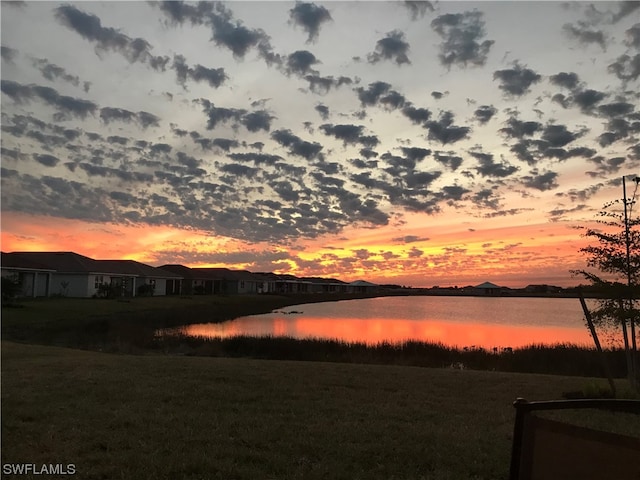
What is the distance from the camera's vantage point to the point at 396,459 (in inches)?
233

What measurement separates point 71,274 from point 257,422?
4770cm

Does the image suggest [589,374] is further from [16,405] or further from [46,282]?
[46,282]

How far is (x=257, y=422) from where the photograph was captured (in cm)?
727

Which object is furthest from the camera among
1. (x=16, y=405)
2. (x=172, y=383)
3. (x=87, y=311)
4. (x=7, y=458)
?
(x=87, y=311)

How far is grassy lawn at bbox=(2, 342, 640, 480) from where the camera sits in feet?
18.4

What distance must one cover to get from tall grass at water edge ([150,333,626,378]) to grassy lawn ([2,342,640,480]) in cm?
782

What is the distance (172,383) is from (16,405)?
2.73m

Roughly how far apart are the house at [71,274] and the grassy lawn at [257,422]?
120 feet

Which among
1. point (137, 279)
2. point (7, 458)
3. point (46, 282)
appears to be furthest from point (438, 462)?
point (137, 279)

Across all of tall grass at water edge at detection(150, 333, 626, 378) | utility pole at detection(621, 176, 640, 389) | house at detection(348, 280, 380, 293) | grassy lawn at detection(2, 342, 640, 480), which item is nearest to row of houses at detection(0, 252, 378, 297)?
tall grass at water edge at detection(150, 333, 626, 378)

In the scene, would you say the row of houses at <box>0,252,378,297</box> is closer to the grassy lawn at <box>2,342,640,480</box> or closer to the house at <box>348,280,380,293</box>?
the grassy lawn at <box>2,342,640,480</box>

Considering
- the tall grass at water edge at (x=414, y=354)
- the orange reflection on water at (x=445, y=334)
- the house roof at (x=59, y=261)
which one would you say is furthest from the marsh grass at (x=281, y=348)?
the house roof at (x=59, y=261)

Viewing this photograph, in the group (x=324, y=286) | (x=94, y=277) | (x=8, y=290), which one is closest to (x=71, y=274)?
(x=94, y=277)

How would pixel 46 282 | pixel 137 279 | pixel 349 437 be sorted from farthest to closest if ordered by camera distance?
pixel 137 279
pixel 46 282
pixel 349 437
